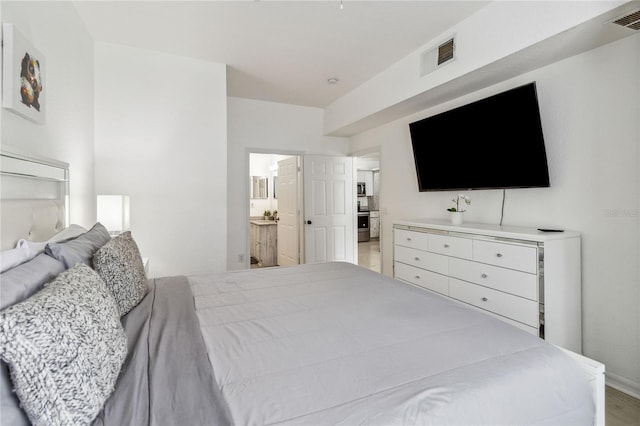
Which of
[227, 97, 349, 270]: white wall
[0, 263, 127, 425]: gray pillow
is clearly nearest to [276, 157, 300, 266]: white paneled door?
[227, 97, 349, 270]: white wall

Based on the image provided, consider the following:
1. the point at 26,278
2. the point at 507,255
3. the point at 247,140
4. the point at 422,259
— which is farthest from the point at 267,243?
the point at 26,278

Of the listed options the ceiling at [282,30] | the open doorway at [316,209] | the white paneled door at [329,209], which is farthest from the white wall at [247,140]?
the ceiling at [282,30]

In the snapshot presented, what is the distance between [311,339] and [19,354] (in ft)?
2.84

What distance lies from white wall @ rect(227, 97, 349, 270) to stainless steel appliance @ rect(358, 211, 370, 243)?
456cm

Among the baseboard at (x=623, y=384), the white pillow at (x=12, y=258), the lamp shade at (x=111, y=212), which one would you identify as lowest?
the baseboard at (x=623, y=384)

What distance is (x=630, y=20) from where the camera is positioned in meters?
1.84

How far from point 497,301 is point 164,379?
2479 mm

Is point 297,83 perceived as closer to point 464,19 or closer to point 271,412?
point 464,19

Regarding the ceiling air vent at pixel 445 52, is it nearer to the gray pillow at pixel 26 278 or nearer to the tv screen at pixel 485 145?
the tv screen at pixel 485 145

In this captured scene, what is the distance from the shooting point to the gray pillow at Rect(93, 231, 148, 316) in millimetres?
1399

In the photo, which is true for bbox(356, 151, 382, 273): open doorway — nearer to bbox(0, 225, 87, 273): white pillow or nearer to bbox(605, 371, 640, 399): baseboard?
bbox(605, 371, 640, 399): baseboard

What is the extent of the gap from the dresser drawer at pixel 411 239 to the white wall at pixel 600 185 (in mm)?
888

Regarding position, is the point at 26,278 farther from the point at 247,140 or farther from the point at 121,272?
the point at 247,140

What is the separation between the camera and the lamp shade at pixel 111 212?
2.62 metres
